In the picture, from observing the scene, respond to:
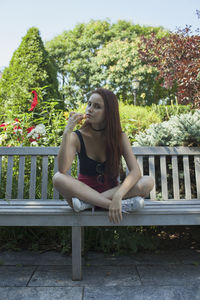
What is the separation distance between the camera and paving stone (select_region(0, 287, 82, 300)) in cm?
173

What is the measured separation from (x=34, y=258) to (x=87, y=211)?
0.89 meters

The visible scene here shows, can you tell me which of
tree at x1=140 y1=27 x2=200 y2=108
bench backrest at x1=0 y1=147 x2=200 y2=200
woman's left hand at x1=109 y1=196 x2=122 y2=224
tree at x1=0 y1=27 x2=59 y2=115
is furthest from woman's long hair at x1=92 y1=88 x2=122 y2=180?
tree at x1=0 y1=27 x2=59 y2=115

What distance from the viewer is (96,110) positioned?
2.12 meters

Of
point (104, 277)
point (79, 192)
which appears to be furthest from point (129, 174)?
point (104, 277)

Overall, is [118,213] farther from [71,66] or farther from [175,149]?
[71,66]

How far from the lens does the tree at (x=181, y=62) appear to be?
12.1 ft

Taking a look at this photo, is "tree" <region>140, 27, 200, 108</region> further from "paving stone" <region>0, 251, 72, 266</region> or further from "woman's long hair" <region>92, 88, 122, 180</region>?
"paving stone" <region>0, 251, 72, 266</region>

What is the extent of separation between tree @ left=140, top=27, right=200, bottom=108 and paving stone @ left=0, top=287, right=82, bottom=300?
2888 millimetres

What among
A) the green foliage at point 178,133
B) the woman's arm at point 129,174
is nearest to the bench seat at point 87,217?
the woman's arm at point 129,174

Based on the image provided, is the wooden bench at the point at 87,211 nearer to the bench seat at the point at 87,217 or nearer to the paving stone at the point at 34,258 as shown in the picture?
the bench seat at the point at 87,217

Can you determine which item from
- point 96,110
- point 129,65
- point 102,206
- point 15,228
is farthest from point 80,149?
point 129,65

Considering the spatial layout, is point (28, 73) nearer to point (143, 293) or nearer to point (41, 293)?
point (41, 293)

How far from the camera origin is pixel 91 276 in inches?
81.0

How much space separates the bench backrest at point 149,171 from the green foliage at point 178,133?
11cm
